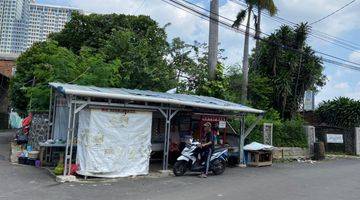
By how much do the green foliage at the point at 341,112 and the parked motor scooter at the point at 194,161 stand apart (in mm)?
18043

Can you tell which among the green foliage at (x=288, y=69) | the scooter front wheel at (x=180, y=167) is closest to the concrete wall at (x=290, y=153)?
the scooter front wheel at (x=180, y=167)

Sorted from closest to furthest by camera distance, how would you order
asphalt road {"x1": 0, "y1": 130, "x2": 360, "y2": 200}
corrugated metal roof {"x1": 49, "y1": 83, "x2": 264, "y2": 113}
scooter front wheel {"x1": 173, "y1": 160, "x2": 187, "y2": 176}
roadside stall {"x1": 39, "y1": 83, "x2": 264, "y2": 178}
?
asphalt road {"x1": 0, "y1": 130, "x2": 360, "y2": 200} < corrugated metal roof {"x1": 49, "y1": 83, "x2": 264, "y2": 113} < roadside stall {"x1": 39, "y1": 83, "x2": 264, "y2": 178} < scooter front wheel {"x1": 173, "y1": 160, "x2": 187, "y2": 176}

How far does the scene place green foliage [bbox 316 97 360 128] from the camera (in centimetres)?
3038

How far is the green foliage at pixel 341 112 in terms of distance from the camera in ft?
99.7

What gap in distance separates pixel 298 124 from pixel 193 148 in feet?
36.1

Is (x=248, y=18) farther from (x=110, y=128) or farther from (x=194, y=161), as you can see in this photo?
(x=110, y=128)

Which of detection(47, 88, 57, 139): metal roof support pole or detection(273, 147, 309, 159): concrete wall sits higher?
detection(47, 88, 57, 139): metal roof support pole

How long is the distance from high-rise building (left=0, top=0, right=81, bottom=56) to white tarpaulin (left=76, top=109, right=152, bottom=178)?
88.6ft

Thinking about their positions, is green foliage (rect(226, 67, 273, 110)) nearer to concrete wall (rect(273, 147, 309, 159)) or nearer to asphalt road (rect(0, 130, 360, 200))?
concrete wall (rect(273, 147, 309, 159))

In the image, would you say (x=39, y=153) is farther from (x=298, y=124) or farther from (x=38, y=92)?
(x=298, y=124)

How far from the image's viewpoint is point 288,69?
33.9 metres

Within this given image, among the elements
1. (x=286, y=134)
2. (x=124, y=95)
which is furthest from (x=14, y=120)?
(x=124, y=95)

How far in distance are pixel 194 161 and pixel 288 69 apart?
2122 centimetres

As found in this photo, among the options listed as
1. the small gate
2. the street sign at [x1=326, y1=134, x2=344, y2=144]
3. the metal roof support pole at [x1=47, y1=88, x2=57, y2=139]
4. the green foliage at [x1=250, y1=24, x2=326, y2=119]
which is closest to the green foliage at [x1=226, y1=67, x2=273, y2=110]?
the green foliage at [x1=250, y1=24, x2=326, y2=119]
